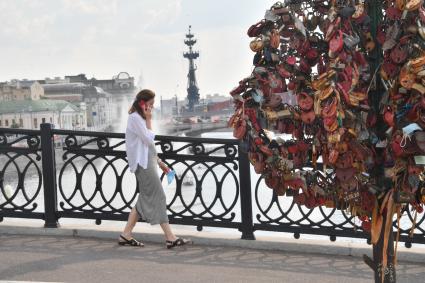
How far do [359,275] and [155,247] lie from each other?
6.77 feet

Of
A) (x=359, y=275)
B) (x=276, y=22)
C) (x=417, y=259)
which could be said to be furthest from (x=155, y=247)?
(x=276, y=22)

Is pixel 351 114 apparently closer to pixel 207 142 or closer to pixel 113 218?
pixel 207 142

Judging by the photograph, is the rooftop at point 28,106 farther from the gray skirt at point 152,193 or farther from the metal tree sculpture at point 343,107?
the metal tree sculpture at point 343,107

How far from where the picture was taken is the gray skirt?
6516mm

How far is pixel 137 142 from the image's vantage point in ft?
21.2

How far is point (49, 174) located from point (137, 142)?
135 cm

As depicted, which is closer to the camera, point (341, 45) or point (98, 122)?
point (341, 45)

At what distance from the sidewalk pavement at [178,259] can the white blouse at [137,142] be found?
0.84 meters

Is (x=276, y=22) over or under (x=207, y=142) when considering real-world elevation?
over

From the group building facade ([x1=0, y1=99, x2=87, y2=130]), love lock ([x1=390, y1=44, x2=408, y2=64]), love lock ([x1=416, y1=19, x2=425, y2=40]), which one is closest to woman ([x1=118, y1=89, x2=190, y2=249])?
love lock ([x1=390, y1=44, x2=408, y2=64])

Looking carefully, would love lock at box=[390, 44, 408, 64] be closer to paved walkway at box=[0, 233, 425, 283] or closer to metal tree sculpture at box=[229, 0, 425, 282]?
metal tree sculpture at box=[229, 0, 425, 282]

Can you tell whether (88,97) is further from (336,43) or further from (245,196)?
(336,43)

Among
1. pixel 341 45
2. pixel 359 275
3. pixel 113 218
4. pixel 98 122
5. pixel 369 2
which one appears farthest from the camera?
pixel 98 122

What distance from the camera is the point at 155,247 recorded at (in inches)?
259
